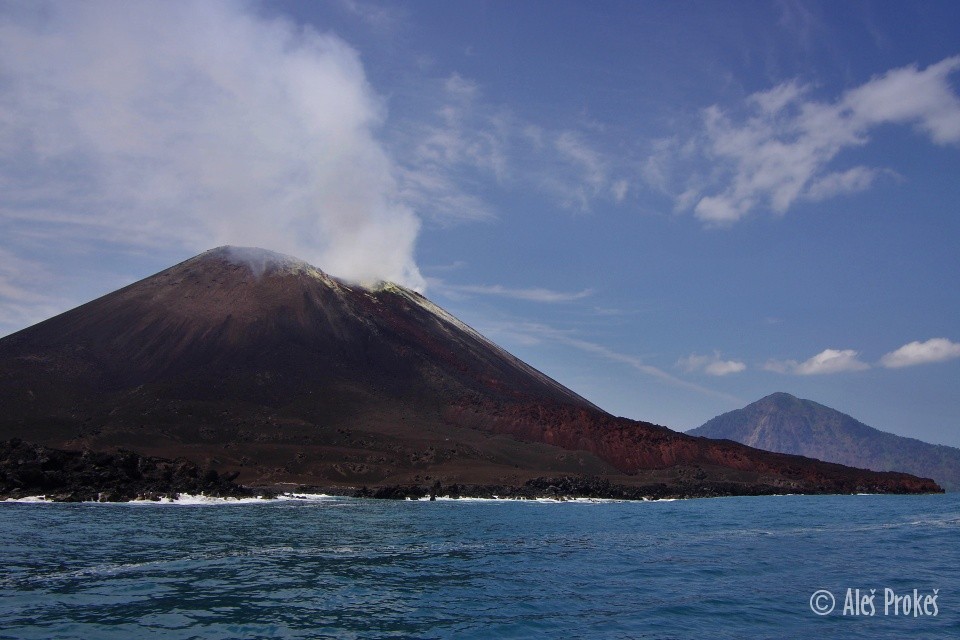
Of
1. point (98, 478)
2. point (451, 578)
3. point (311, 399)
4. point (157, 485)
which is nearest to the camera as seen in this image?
point (451, 578)

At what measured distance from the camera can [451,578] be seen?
24234mm

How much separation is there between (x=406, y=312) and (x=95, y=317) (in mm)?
58469

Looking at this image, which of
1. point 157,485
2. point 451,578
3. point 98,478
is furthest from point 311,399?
point 451,578

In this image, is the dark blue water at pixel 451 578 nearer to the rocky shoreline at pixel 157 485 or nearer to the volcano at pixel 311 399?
the rocky shoreline at pixel 157 485

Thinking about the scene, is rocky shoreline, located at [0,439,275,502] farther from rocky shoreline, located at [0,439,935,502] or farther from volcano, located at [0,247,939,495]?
volcano, located at [0,247,939,495]

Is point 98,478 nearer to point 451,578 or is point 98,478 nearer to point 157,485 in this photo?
point 157,485

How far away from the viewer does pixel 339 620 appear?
17.8 metres

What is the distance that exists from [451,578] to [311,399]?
8772cm

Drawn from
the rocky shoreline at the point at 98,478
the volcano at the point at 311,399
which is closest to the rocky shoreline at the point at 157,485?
the rocky shoreline at the point at 98,478

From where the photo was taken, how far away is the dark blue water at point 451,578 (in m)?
17.2

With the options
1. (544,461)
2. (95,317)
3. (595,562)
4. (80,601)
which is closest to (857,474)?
(544,461)

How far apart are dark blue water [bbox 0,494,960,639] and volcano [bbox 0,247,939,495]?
47.7 meters

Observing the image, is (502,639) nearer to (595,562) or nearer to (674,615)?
(674,615)

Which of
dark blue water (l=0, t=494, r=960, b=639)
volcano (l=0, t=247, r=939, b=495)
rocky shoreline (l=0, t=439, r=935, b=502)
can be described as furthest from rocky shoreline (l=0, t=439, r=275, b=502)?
dark blue water (l=0, t=494, r=960, b=639)
